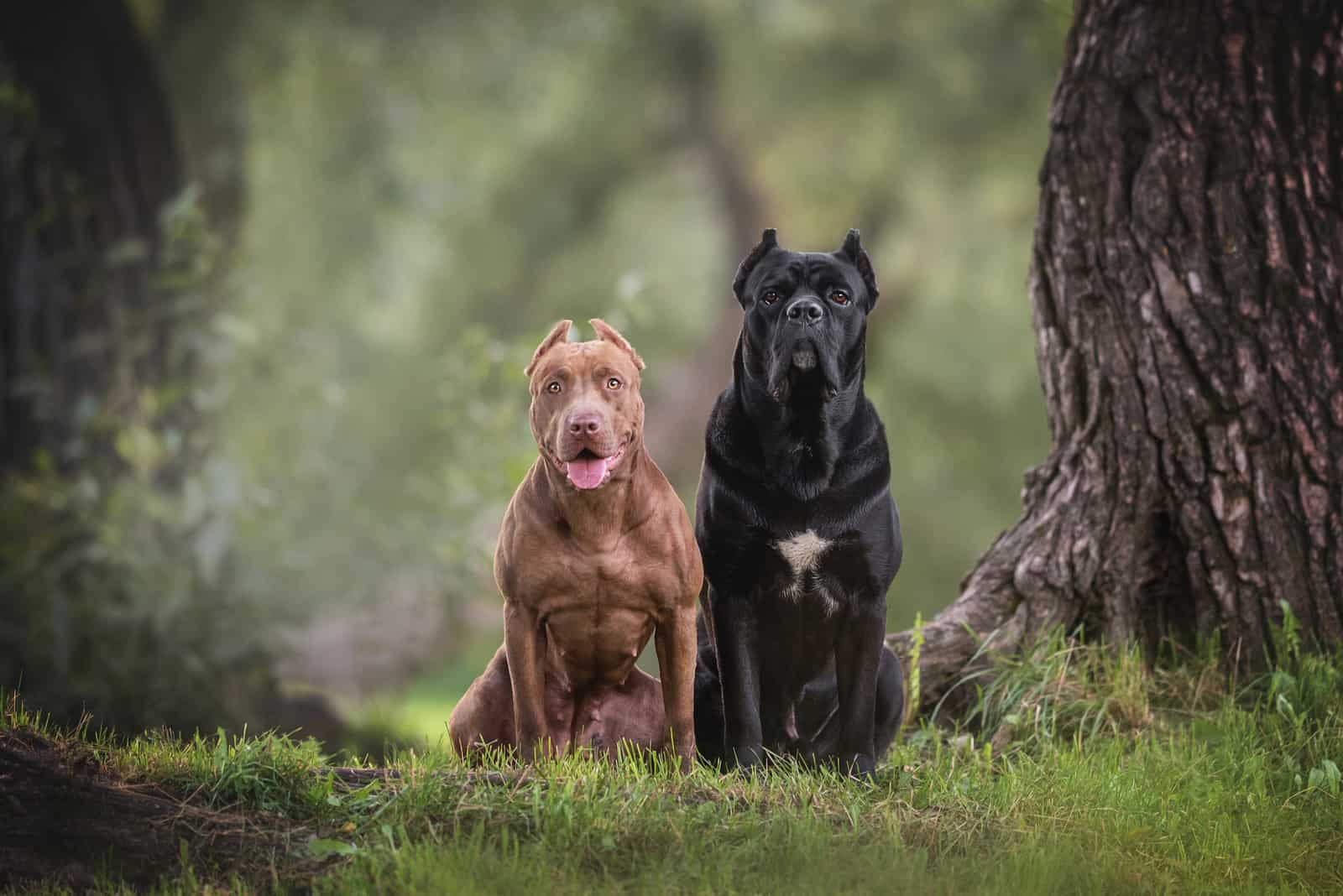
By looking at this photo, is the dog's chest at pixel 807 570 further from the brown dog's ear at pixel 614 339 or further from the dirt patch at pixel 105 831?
the dirt patch at pixel 105 831

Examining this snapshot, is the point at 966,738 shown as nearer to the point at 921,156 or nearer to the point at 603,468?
the point at 603,468

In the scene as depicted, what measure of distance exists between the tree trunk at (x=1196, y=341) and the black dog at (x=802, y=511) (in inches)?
44.7

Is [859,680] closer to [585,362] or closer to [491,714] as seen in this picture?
[491,714]

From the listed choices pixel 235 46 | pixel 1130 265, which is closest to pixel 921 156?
pixel 235 46

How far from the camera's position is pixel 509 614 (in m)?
3.99

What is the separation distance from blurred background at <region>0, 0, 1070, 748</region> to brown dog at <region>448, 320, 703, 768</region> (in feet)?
8.03

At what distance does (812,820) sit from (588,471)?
3.76ft

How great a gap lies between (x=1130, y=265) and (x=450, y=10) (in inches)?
346

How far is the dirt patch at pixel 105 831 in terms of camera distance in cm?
324

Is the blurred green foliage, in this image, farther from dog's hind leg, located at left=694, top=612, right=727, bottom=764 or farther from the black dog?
the black dog

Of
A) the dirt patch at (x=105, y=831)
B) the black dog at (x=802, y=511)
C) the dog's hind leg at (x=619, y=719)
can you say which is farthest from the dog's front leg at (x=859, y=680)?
the dirt patch at (x=105, y=831)

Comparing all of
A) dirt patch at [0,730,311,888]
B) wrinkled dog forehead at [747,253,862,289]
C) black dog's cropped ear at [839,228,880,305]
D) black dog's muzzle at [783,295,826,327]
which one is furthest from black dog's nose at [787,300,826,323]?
dirt patch at [0,730,311,888]

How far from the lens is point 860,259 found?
169 inches

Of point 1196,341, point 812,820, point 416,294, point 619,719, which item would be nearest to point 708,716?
point 619,719
